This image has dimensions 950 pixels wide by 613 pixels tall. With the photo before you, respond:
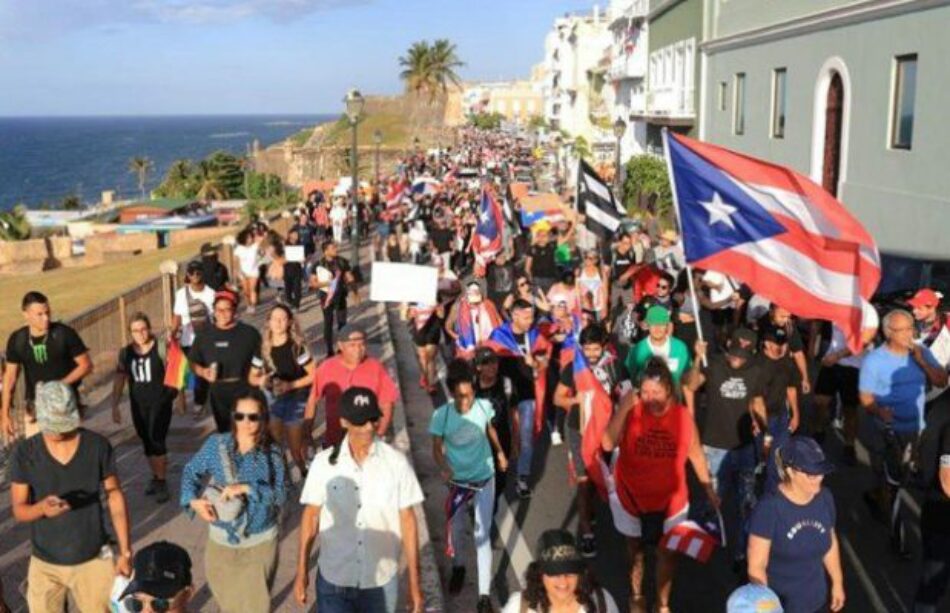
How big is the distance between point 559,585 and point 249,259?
46.6ft

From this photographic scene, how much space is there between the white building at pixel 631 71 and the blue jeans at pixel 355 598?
41.5 metres

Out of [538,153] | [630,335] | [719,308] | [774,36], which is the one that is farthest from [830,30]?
[538,153]

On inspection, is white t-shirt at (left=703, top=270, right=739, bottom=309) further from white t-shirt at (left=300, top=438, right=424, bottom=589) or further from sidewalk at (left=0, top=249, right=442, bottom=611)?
white t-shirt at (left=300, top=438, right=424, bottom=589)

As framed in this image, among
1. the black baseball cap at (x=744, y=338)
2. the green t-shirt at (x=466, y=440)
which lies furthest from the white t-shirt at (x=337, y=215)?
the green t-shirt at (x=466, y=440)

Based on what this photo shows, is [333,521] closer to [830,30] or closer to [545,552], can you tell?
[545,552]

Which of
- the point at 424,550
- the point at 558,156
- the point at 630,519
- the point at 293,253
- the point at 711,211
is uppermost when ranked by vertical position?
the point at 711,211

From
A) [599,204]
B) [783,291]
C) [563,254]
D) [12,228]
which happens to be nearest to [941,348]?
[783,291]

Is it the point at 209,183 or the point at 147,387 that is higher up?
the point at 147,387

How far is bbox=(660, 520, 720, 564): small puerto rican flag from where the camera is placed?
6.27 metres

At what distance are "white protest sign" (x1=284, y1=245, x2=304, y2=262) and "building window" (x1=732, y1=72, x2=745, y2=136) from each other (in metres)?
15.3

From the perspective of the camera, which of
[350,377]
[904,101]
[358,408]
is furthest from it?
[904,101]

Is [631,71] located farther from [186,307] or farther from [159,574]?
[159,574]

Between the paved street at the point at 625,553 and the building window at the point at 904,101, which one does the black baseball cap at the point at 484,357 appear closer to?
the paved street at the point at 625,553

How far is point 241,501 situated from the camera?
203 inches
